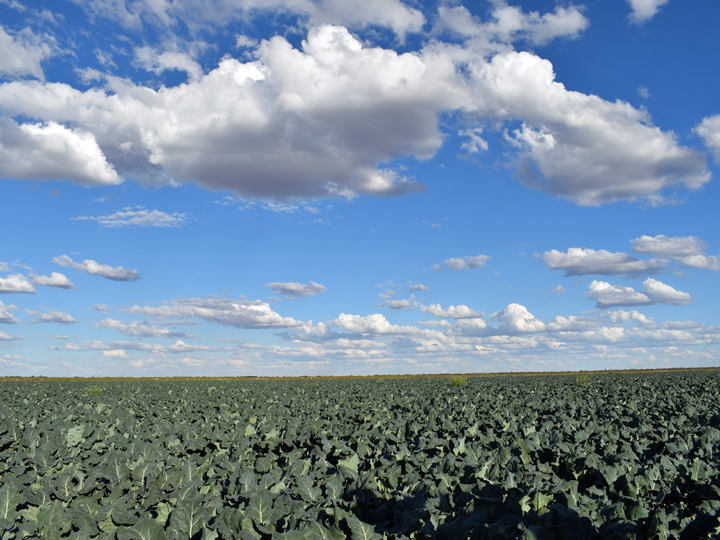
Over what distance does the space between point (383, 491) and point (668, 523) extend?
332 centimetres

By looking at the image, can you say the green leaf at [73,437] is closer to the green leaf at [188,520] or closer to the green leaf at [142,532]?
the green leaf at [188,520]

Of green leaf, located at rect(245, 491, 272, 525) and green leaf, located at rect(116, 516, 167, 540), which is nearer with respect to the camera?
green leaf, located at rect(116, 516, 167, 540)

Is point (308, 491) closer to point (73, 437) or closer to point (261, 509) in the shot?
point (261, 509)

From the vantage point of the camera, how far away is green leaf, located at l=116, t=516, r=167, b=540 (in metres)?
4.39

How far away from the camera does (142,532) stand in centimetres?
440

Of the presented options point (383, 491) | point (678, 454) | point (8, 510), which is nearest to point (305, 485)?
point (383, 491)

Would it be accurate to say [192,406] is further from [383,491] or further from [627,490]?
[627,490]

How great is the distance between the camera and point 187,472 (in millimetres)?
7457

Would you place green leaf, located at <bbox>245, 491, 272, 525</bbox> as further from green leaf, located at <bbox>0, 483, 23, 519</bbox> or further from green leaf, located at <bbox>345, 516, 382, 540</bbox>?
green leaf, located at <bbox>0, 483, 23, 519</bbox>

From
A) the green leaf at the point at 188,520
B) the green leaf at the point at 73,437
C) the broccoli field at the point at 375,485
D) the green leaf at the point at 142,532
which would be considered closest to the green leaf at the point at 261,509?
the broccoli field at the point at 375,485

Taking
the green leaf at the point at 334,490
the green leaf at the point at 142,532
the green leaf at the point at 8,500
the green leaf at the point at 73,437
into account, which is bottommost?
the green leaf at the point at 73,437

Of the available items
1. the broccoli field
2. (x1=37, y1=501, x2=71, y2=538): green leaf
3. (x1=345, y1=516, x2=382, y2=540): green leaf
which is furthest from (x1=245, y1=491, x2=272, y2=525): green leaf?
(x1=37, y1=501, x2=71, y2=538): green leaf

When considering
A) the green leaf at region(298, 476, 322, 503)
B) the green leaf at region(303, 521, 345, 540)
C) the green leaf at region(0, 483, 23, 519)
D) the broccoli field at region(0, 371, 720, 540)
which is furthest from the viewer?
the green leaf at region(298, 476, 322, 503)

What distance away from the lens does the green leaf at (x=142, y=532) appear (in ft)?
14.4
